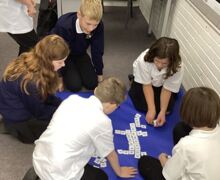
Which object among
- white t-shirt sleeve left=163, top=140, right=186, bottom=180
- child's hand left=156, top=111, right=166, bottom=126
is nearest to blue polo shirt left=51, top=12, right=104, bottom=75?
child's hand left=156, top=111, right=166, bottom=126

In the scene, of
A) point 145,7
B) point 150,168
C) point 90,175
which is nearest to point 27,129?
point 90,175

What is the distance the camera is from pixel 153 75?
193cm

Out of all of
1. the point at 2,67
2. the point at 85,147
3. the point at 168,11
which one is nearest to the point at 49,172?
the point at 85,147

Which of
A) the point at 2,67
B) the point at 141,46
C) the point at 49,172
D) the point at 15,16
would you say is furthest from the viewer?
the point at 141,46

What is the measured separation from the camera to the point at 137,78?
1.99m

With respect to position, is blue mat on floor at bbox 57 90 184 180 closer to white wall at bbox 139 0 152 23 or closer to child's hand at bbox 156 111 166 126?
child's hand at bbox 156 111 166 126

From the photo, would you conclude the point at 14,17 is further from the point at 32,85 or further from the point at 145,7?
the point at 145,7

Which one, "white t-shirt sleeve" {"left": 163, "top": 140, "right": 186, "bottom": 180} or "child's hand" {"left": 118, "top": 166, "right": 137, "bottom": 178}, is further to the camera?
"child's hand" {"left": 118, "top": 166, "right": 137, "bottom": 178}

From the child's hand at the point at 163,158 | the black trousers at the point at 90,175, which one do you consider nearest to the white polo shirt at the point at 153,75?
the child's hand at the point at 163,158

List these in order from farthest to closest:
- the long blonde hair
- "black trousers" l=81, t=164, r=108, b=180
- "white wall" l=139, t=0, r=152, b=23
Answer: "white wall" l=139, t=0, r=152, b=23 → the long blonde hair → "black trousers" l=81, t=164, r=108, b=180

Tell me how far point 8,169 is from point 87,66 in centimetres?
102

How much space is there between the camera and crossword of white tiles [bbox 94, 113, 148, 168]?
1.67m

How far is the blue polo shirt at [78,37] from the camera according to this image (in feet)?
6.78

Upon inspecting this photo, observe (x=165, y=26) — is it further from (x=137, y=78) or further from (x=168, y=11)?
(x=137, y=78)
